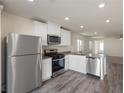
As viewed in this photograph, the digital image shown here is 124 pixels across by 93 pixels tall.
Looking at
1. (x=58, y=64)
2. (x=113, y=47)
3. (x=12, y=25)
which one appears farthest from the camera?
(x=113, y=47)

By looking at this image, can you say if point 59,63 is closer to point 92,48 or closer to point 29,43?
point 29,43

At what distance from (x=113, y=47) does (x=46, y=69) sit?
9.46 meters

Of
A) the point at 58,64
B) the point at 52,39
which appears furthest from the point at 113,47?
the point at 52,39

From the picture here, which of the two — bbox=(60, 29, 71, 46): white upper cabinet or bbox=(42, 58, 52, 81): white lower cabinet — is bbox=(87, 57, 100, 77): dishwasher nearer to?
bbox=(60, 29, 71, 46): white upper cabinet

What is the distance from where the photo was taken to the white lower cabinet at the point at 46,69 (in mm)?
3469

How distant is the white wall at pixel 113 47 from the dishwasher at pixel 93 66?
7.53m

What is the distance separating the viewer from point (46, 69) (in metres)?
3.57

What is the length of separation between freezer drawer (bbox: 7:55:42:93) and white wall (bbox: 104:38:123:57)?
9931 mm

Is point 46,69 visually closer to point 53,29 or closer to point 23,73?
point 23,73

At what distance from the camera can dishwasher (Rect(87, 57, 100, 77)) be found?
3960mm

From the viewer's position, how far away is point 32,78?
9.06 feet

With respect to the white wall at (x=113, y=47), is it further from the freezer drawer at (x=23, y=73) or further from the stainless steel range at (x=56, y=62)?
the freezer drawer at (x=23, y=73)

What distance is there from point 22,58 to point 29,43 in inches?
17.8

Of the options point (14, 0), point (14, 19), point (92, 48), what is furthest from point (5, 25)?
point (92, 48)
